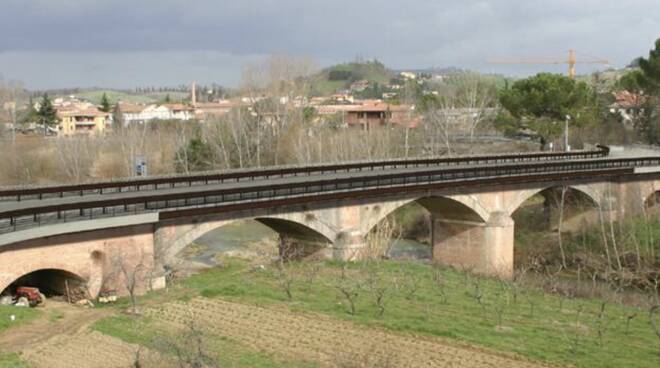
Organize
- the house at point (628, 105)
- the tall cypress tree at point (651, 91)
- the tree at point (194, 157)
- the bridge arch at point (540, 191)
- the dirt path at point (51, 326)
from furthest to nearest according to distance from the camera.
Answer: the house at point (628, 105)
the tall cypress tree at point (651, 91)
the tree at point (194, 157)
the bridge arch at point (540, 191)
the dirt path at point (51, 326)

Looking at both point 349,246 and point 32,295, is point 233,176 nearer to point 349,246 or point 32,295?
point 349,246

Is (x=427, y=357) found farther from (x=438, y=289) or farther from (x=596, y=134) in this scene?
(x=596, y=134)

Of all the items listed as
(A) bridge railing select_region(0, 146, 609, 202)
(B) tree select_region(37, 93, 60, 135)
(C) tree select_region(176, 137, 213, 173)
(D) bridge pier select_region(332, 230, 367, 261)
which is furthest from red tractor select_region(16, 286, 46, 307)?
(B) tree select_region(37, 93, 60, 135)

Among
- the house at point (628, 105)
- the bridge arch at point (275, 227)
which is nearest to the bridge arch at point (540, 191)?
the bridge arch at point (275, 227)

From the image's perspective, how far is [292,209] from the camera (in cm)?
2875

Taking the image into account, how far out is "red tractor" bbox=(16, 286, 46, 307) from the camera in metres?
21.8

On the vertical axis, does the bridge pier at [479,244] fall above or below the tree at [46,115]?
below

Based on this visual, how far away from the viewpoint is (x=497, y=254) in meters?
37.1

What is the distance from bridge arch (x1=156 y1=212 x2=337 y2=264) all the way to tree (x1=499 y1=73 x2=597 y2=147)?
3662cm

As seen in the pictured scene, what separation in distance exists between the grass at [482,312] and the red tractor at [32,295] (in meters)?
4.64

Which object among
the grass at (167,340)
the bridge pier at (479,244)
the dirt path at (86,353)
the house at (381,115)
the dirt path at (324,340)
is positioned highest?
the house at (381,115)

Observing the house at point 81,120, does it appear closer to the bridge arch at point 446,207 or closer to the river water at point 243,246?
the river water at point 243,246

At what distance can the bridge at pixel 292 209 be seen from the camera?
22391 mm

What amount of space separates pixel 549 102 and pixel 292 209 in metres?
39.5
